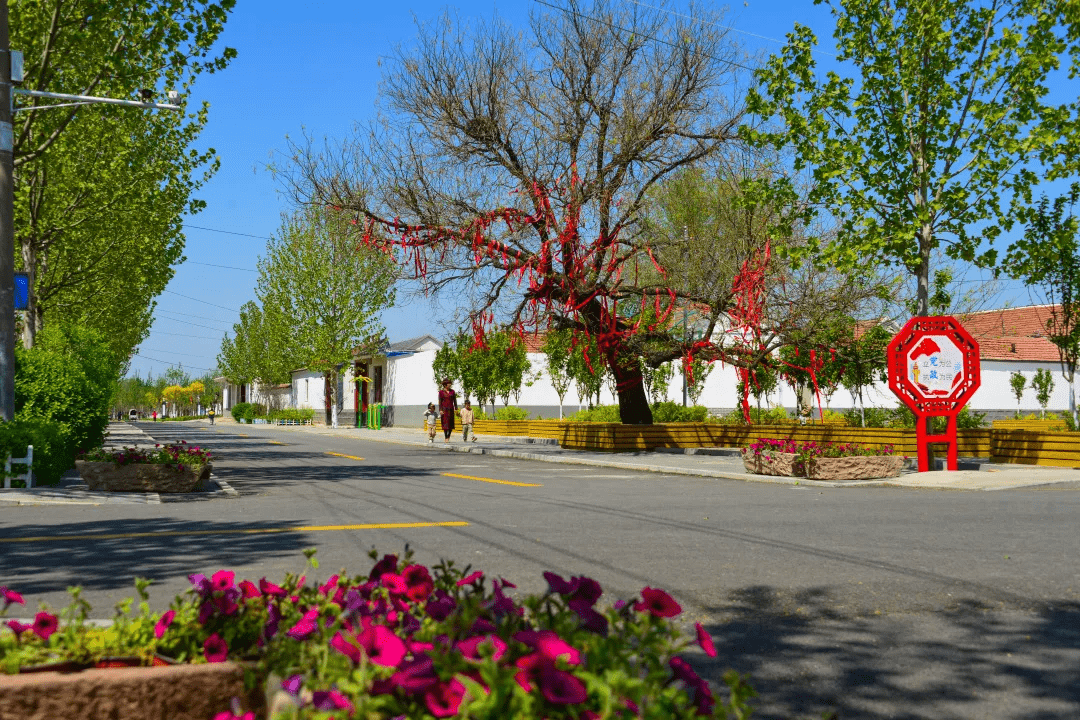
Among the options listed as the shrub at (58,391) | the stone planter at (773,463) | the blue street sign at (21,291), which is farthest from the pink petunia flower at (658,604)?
the shrub at (58,391)

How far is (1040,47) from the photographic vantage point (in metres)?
17.2

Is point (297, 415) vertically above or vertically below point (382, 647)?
above

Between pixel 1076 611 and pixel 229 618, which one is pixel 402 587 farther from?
pixel 1076 611

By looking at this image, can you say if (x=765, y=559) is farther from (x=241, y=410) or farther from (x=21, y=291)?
(x=241, y=410)

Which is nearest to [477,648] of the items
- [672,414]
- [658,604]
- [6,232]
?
[658,604]

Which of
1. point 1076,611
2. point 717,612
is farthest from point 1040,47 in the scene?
point 717,612

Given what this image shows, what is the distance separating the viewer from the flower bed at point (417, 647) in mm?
2186

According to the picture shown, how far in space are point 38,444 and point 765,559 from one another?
437 inches

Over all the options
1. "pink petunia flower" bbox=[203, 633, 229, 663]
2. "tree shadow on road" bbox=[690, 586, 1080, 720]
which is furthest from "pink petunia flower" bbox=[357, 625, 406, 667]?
"tree shadow on road" bbox=[690, 586, 1080, 720]

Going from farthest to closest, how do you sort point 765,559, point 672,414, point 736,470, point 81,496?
point 672,414 < point 736,470 < point 81,496 < point 765,559

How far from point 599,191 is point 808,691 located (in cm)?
2147

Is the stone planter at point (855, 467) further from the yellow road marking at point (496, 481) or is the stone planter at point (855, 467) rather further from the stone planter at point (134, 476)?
the stone planter at point (134, 476)

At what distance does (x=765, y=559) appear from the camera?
26.0 feet

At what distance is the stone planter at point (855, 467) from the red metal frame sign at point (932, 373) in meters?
A: 0.97
